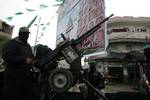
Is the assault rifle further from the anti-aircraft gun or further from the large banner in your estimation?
the large banner

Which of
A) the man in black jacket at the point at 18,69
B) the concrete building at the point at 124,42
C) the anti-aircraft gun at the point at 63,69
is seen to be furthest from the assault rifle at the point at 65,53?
the concrete building at the point at 124,42

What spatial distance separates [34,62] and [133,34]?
42674 millimetres

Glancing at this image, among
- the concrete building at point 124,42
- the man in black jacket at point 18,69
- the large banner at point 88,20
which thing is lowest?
the man in black jacket at point 18,69

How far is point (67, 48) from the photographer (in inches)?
200

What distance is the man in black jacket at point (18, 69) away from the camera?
4812 mm

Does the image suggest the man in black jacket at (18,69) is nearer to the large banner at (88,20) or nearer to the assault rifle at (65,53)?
the assault rifle at (65,53)

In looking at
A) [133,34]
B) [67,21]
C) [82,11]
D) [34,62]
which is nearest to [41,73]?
[34,62]

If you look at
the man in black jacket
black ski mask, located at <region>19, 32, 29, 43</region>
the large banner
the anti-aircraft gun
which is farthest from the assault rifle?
the large banner

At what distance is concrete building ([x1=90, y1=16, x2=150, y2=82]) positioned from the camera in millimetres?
42625

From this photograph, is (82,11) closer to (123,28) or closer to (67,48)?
(67,48)

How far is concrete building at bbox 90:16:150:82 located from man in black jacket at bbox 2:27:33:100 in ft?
115

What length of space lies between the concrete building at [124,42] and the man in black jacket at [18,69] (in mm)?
34945

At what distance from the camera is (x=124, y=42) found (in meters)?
45.4

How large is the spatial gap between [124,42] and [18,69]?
135 ft
